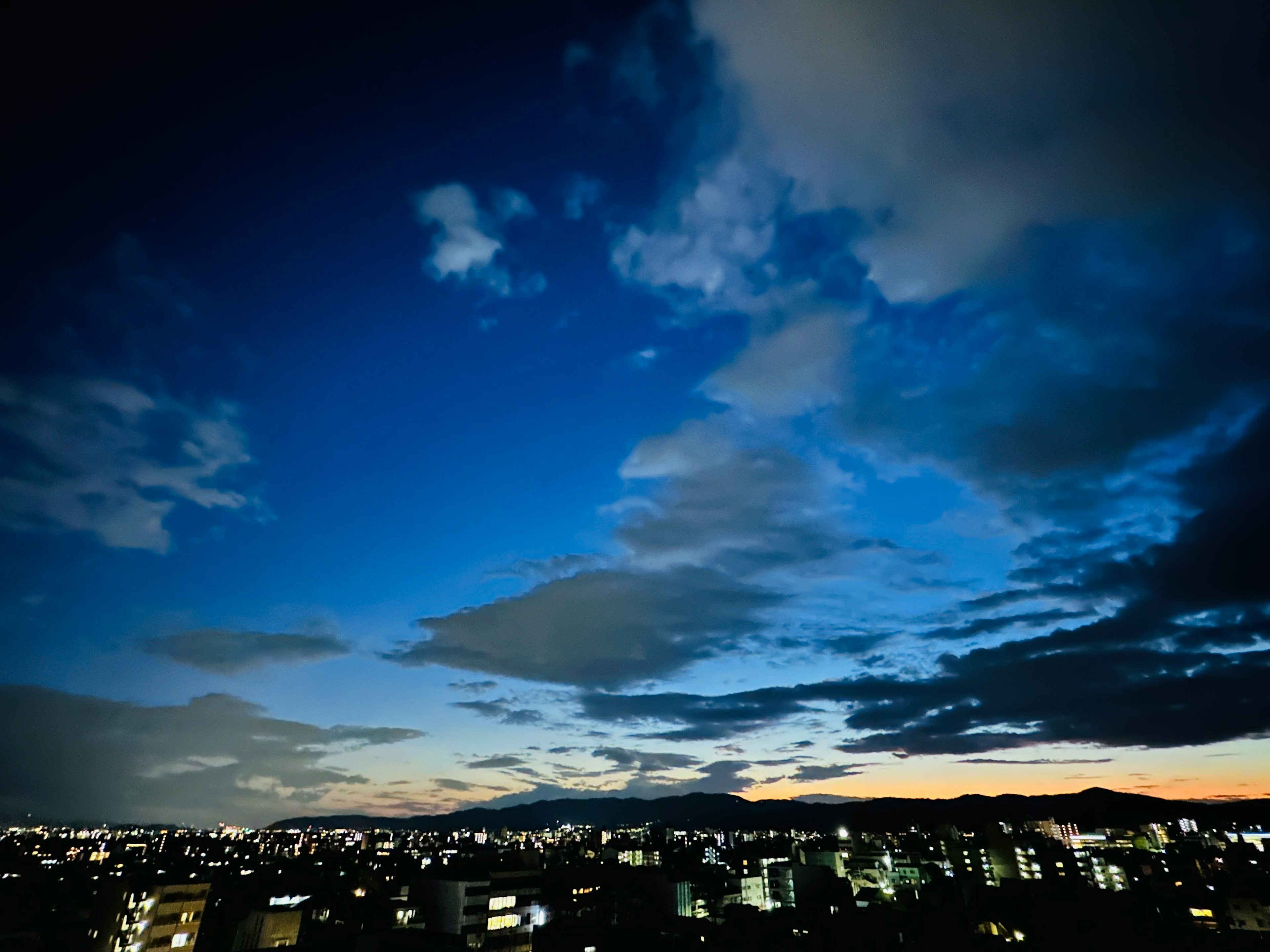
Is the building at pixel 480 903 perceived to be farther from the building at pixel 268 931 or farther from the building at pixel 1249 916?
the building at pixel 1249 916

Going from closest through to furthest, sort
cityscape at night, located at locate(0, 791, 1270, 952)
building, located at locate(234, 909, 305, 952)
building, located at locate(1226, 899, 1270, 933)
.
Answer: building, located at locate(234, 909, 305, 952), cityscape at night, located at locate(0, 791, 1270, 952), building, located at locate(1226, 899, 1270, 933)

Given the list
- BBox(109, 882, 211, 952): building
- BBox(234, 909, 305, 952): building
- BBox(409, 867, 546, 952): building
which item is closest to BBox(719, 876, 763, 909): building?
BBox(409, 867, 546, 952): building

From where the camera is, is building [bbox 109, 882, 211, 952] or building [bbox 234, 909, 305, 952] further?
building [bbox 109, 882, 211, 952]

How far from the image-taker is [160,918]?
49750 millimetres

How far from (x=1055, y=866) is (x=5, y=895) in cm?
12415

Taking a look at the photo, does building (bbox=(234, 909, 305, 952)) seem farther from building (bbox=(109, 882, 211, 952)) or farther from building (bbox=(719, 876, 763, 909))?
building (bbox=(719, 876, 763, 909))

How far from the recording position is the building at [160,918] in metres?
48.8

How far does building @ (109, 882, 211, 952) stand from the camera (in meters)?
48.8

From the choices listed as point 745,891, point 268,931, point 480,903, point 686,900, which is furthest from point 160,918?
point 745,891

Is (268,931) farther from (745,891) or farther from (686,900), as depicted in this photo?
(745,891)

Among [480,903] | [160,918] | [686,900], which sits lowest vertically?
[686,900]

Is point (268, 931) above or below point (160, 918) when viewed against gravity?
below

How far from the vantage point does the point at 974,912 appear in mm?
56781

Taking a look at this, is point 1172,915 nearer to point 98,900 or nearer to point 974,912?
point 974,912
